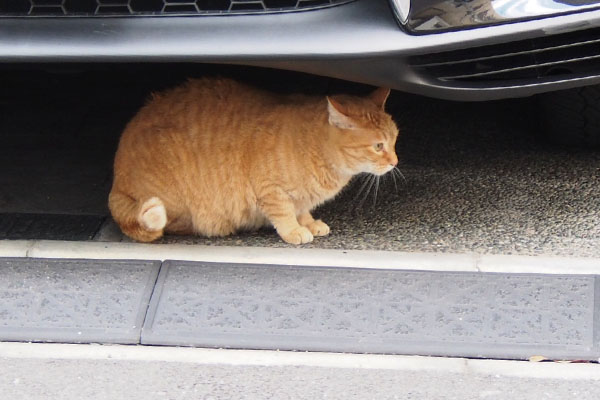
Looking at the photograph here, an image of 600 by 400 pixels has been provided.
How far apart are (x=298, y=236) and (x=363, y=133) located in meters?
0.42

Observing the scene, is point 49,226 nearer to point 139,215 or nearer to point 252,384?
point 139,215

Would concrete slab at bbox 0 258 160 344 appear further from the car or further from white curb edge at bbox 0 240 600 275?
the car

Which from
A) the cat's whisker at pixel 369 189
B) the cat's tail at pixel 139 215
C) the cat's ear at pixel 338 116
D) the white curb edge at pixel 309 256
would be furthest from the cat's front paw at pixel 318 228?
the cat's tail at pixel 139 215

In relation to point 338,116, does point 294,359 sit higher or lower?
lower

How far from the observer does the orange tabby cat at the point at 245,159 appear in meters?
3.04

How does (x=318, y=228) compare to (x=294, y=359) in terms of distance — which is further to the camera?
(x=318, y=228)

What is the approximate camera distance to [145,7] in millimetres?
2613

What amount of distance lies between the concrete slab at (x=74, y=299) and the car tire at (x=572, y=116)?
1.61 metres

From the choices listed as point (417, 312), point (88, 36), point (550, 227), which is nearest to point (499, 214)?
point (550, 227)

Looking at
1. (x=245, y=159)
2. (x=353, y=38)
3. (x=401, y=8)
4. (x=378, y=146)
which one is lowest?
(x=245, y=159)

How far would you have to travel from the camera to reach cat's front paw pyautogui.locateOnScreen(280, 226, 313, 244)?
10.1 ft

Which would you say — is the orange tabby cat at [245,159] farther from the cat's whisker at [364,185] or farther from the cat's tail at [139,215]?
the cat's whisker at [364,185]

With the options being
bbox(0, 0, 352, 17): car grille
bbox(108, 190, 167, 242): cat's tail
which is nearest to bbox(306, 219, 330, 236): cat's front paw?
bbox(108, 190, 167, 242): cat's tail

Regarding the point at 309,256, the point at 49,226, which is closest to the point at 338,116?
the point at 309,256
